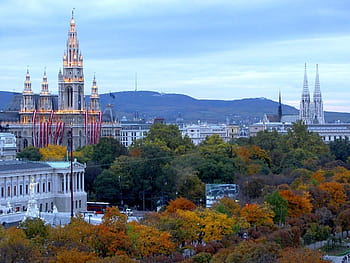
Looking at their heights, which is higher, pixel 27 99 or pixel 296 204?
pixel 27 99

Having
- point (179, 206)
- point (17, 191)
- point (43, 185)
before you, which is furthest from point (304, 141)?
point (179, 206)

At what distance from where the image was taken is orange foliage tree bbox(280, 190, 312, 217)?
8381 centimetres

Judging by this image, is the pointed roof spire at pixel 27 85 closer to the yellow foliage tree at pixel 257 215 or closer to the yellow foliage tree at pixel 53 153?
the yellow foliage tree at pixel 53 153

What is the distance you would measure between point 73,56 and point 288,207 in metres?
104

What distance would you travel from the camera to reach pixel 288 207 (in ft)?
274

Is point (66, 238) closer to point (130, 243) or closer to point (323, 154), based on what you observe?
point (130, 243)

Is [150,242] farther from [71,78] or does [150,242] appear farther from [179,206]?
[71,78]

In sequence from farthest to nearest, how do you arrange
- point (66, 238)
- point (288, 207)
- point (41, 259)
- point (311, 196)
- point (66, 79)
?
point (66, 79)
point (311, 196)
point (288, 207)
point (66, 238)
point (41, 259)

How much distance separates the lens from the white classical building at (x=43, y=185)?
9250 cm

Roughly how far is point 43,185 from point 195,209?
83.2 ft

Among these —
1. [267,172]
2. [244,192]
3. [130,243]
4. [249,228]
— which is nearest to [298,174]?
[267,172]

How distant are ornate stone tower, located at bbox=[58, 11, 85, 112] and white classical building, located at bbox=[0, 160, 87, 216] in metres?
81.1

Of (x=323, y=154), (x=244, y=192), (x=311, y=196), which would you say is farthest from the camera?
(x=323, y=154)

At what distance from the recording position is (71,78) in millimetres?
181625
